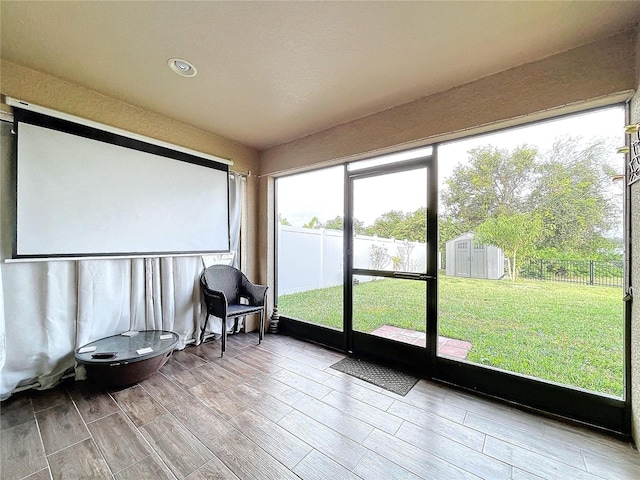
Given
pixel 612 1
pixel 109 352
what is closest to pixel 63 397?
pixel 109 352

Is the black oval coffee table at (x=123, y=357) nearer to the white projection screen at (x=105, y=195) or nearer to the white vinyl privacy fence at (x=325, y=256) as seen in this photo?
the white projection screen at (x=105, y=195)

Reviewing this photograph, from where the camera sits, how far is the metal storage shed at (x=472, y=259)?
2.21 m

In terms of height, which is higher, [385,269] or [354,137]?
[354,137]

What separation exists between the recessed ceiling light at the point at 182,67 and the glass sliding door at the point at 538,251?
2.21 meters

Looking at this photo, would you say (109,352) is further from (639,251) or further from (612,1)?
(612,1)

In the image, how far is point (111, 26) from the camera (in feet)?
5.34

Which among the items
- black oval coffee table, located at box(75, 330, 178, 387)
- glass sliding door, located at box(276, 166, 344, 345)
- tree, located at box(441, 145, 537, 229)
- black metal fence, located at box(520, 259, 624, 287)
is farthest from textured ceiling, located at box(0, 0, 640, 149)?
black oval coffee table, located at box(75, 330, 178, 387)

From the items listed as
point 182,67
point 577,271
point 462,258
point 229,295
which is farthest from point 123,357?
point 577,271

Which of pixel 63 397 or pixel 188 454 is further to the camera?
pixel 63 397

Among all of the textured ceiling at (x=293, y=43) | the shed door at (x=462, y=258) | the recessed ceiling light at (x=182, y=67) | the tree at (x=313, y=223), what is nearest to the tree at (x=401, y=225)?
the shed door at (x=462, y=258)

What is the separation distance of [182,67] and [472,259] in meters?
2.81

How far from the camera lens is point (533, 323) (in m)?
2.03

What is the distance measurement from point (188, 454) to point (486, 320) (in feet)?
7.67

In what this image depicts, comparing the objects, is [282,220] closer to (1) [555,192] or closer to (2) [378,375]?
(2) [378,375]
